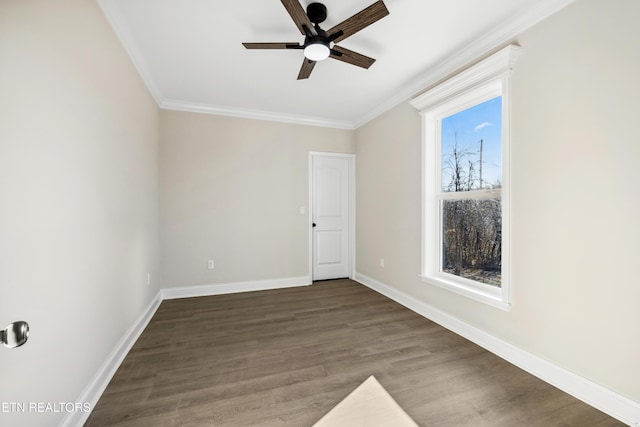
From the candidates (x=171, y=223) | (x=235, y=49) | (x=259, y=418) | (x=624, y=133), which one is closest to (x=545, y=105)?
(x=624, y=133)

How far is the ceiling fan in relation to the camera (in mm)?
1698

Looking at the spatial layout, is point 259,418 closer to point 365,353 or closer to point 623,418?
point 365,353

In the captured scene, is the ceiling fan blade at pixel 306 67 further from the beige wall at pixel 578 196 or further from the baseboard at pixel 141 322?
the baseboard at pixel 141 322

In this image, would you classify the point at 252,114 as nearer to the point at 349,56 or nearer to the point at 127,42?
the point at 127,42

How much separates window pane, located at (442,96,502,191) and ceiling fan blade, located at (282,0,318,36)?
1709 millimetres

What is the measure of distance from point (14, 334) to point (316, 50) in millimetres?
2192

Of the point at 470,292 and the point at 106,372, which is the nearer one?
the point at 106,372

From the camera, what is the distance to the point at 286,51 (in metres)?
2.50

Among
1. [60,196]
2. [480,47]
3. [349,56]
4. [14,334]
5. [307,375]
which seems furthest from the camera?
[480,47]

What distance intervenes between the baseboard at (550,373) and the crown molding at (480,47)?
95.5 inches

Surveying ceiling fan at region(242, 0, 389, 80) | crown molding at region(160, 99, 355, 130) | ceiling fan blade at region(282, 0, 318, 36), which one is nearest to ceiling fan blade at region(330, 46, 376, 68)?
ceiling fan at region(242, 0, 389, 80)

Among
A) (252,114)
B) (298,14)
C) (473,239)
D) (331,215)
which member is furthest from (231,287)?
(298,14)

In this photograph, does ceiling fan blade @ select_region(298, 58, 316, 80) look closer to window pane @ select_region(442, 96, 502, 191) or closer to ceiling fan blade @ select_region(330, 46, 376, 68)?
ceiling fan blade @ select_region(330, 46, 376, 68)

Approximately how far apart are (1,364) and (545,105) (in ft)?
10.5
